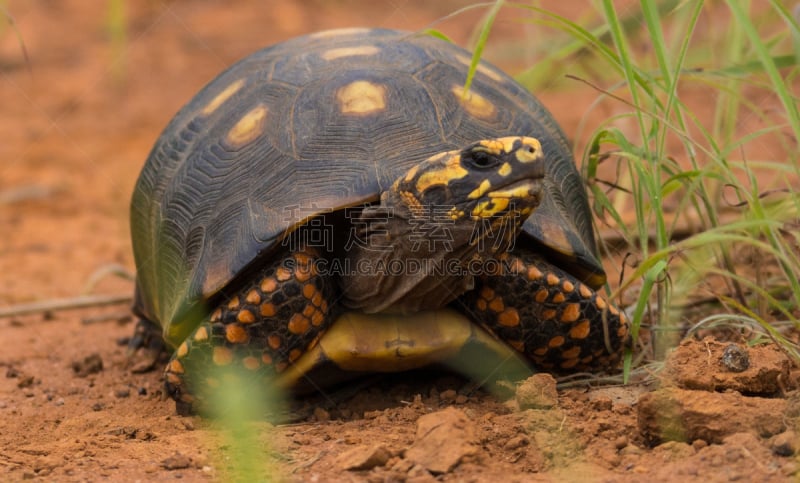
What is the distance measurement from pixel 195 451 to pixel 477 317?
3.72ft

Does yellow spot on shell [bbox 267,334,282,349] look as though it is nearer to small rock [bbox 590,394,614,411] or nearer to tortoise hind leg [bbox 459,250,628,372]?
tortoise hind leg [bbox 459,250,628,372]

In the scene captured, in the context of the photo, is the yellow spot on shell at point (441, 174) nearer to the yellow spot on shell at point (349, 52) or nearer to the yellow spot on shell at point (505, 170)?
the yellow spot on shell at point (505, 170)

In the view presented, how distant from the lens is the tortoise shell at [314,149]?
324 cm

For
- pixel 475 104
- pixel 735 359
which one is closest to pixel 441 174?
pixel 475 104

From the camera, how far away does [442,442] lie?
254 cm

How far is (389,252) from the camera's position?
10.5 feet

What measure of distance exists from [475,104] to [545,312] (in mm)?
821

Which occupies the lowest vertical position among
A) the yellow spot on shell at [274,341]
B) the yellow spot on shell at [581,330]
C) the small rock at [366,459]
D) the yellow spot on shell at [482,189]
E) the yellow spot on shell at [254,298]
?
the small rock at [366,459]

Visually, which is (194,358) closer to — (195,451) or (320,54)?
(195,451)

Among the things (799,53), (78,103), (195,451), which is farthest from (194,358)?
(78,103)

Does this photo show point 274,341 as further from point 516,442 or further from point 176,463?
point 516,442

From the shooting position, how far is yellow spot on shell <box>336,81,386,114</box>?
3.41 metres

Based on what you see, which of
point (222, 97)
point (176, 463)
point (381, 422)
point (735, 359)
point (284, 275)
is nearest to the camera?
point (176, 463)

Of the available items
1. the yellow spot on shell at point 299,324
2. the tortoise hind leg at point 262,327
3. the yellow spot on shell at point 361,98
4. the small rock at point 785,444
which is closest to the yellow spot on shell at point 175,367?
the tortoise hind leg at point 262,327
